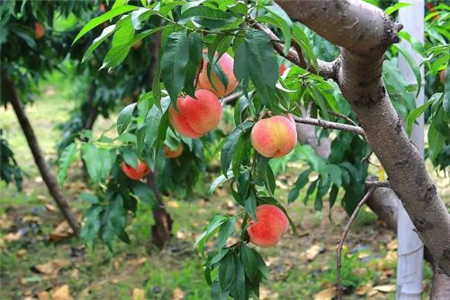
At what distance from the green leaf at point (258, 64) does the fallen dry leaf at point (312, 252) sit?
2258 mm

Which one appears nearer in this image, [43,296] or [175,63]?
[175,63]

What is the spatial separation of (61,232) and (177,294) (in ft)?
3.49

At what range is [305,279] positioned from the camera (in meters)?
2.84

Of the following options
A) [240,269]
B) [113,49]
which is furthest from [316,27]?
[240,269]

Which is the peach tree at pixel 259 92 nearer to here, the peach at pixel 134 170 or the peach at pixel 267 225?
the peach at pixel 267 225

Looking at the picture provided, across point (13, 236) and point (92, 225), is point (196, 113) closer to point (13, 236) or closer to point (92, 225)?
point (92, 225)

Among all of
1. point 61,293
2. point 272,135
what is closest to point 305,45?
point 272,135

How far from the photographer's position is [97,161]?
6.55 feet

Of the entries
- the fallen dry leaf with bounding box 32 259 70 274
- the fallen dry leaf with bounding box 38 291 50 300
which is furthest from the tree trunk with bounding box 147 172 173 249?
the fallen dry leaf with bounding box 38 291 50 300

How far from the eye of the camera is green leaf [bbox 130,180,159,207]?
88.7 inches

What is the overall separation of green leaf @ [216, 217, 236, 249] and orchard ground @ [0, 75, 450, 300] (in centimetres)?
127

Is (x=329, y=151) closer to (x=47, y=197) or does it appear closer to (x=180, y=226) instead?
(x=180, y=226)

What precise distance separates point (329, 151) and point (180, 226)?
145 centimetres

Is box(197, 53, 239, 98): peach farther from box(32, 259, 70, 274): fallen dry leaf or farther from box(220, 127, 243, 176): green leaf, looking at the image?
box(32, 259, 70, 274): fallen dry leaf
